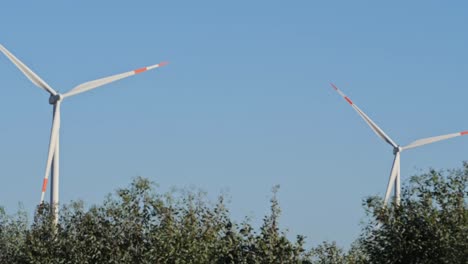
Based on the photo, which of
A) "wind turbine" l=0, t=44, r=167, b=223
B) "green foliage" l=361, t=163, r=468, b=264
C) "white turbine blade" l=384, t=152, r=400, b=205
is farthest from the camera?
"white turbine blade" l=384, t=152, r=400, b=205

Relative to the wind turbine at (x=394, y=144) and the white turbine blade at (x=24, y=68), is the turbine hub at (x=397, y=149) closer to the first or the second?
the wind turbine at (x=394, y=144)

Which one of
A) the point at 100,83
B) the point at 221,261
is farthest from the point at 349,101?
the point at 221,261

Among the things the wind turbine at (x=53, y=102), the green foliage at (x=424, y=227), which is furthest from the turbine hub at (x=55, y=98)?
the green foliage at (x=424, y=227)

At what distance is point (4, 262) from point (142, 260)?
14.2 metres

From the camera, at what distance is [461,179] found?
1924 inches

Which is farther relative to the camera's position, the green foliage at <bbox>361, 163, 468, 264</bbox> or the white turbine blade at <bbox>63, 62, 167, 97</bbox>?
the white turbine blade at <bbox>63, 62, 167, 97</bbox>

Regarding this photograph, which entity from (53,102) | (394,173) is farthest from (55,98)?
(394,173)

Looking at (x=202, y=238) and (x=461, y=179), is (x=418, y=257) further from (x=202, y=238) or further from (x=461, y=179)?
(x=202, y=238)

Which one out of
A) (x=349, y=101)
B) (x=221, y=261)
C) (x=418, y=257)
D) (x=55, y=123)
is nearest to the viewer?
(x=418, y=257)

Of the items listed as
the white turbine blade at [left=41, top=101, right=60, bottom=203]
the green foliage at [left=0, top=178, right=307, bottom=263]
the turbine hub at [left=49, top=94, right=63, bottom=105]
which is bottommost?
the green foliage at [left=0, top=178, right=307, bottom=263]

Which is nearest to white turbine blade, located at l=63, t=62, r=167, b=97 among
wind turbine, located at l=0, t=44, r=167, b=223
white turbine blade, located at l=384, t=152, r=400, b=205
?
wind turbine, located at l=0, t=44, r=167, b=223

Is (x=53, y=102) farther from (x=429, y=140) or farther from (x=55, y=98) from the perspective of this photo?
(x=429, y=140)

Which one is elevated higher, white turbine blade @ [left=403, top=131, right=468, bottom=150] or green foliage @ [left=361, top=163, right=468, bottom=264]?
white turbine blade @ [left=403, top=131, right=468, bottom=150]

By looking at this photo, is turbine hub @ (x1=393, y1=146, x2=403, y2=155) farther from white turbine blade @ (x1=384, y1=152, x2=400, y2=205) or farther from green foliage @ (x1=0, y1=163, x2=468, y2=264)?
green foliage @ (x1=0, y1=163, x2=468, y2=264)
